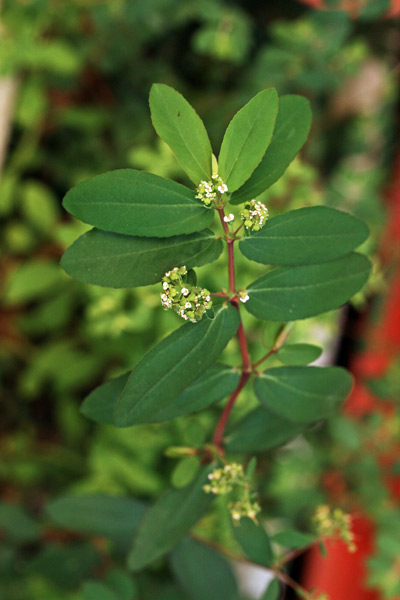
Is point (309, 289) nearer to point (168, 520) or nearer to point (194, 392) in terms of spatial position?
point (194, 392)

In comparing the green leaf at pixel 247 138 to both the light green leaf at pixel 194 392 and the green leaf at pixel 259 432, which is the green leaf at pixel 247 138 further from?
the green leaf at pixel 259 432

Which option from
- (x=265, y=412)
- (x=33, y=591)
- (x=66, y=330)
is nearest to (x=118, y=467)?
(x=33, y=591)

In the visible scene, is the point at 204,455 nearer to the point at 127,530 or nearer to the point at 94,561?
the point at 127,530

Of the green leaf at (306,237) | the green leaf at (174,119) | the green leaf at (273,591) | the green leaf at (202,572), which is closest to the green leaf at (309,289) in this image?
the green leaf at (306,237)

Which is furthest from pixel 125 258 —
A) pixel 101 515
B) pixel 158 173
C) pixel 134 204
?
pixel 158 173

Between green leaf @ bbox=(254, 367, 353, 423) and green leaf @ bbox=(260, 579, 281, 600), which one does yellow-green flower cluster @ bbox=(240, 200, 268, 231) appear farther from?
green leaf @ bbox=(260, 579, 281, 600)

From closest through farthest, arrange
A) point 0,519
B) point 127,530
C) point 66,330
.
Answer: point 127,530
point 0,519
point 66,330
